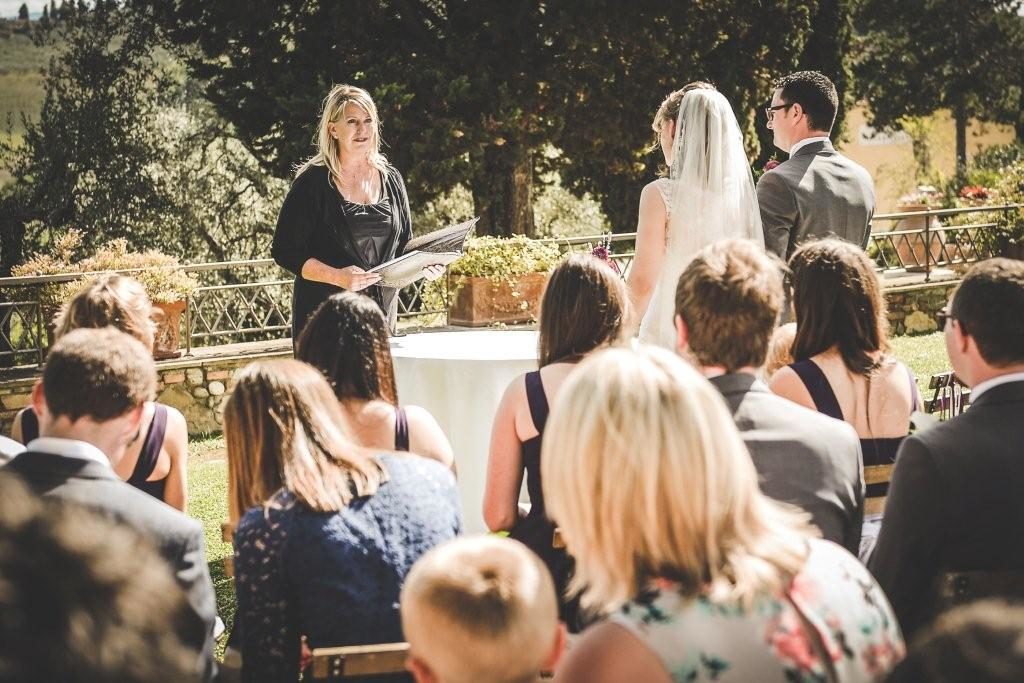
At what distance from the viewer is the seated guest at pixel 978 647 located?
115 centimetres

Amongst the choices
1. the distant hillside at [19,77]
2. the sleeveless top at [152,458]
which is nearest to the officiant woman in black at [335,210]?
the sleeveless top at [152,458]

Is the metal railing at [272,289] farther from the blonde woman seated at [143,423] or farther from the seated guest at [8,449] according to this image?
the seated guest at [8,449]

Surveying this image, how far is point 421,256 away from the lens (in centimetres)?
479

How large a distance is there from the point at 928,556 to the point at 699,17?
45.6 ft

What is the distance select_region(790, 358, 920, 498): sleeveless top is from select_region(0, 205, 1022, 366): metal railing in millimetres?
5732

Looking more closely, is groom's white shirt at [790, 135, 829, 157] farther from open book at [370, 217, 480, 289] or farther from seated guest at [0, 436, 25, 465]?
A: seated guest at [0, 436, 25, 465]

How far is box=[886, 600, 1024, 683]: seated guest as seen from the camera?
1.15 meters

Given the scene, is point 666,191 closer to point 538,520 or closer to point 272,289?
point 538,520

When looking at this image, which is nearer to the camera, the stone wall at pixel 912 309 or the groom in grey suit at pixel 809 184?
the groom in grey suit at pixel 809 184

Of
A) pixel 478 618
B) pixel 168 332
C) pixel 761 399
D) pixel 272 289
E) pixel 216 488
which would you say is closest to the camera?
pixel 478 618

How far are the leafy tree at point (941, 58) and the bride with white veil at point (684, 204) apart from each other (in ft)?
83.0

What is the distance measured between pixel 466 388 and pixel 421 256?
627 millimetres

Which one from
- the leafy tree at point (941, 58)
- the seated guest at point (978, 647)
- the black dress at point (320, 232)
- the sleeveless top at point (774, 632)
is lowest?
the sleeveless top at point (774, 632)

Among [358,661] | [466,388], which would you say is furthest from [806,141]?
[358,661]
